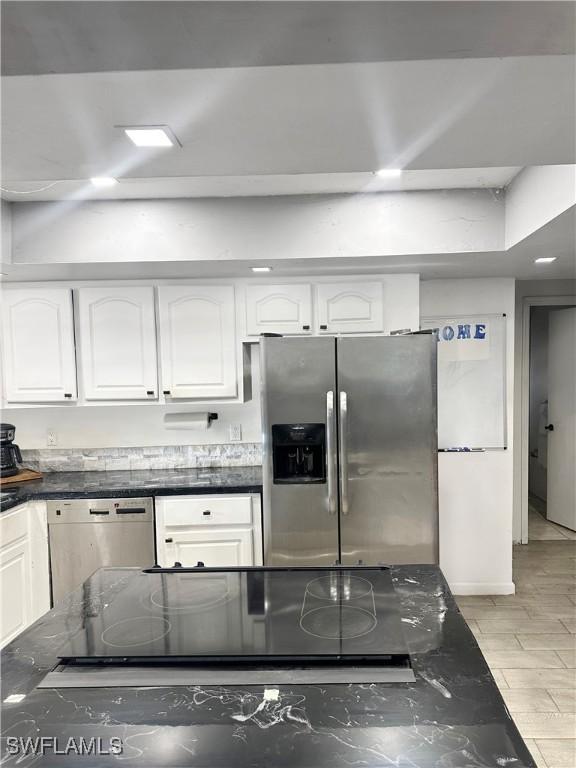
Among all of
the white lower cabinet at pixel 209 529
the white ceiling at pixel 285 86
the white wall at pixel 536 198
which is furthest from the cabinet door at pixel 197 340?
the white ceiling at pixel 285 86

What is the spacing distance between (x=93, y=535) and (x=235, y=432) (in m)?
1.11

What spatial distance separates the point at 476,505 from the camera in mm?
3457

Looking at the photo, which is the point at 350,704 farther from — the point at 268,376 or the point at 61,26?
the point at 268,376

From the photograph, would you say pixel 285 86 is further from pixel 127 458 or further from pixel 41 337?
pixel 127 458

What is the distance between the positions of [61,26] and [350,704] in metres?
1.26

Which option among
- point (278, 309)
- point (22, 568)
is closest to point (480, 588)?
point (278, 309)

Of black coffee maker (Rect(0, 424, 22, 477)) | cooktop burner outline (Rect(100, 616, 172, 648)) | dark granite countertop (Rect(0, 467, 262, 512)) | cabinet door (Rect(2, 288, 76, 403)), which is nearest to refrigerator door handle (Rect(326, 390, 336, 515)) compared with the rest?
dark granite countertop (Rect(0, 467, 262, 512))

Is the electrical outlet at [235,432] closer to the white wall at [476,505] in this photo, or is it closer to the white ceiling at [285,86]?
the white wall at [476,505]

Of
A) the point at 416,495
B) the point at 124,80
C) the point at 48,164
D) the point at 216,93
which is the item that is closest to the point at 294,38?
the point at 216,93

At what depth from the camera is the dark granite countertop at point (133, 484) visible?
115 inches

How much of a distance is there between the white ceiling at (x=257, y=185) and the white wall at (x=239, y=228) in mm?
54

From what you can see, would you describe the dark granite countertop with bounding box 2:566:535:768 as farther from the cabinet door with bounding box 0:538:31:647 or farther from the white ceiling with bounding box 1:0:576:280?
the cabinet door with bounding box 0:538:31:647

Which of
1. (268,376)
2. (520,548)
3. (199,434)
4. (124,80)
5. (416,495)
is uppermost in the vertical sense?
(124,80)

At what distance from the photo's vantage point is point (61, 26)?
2.55 feet
